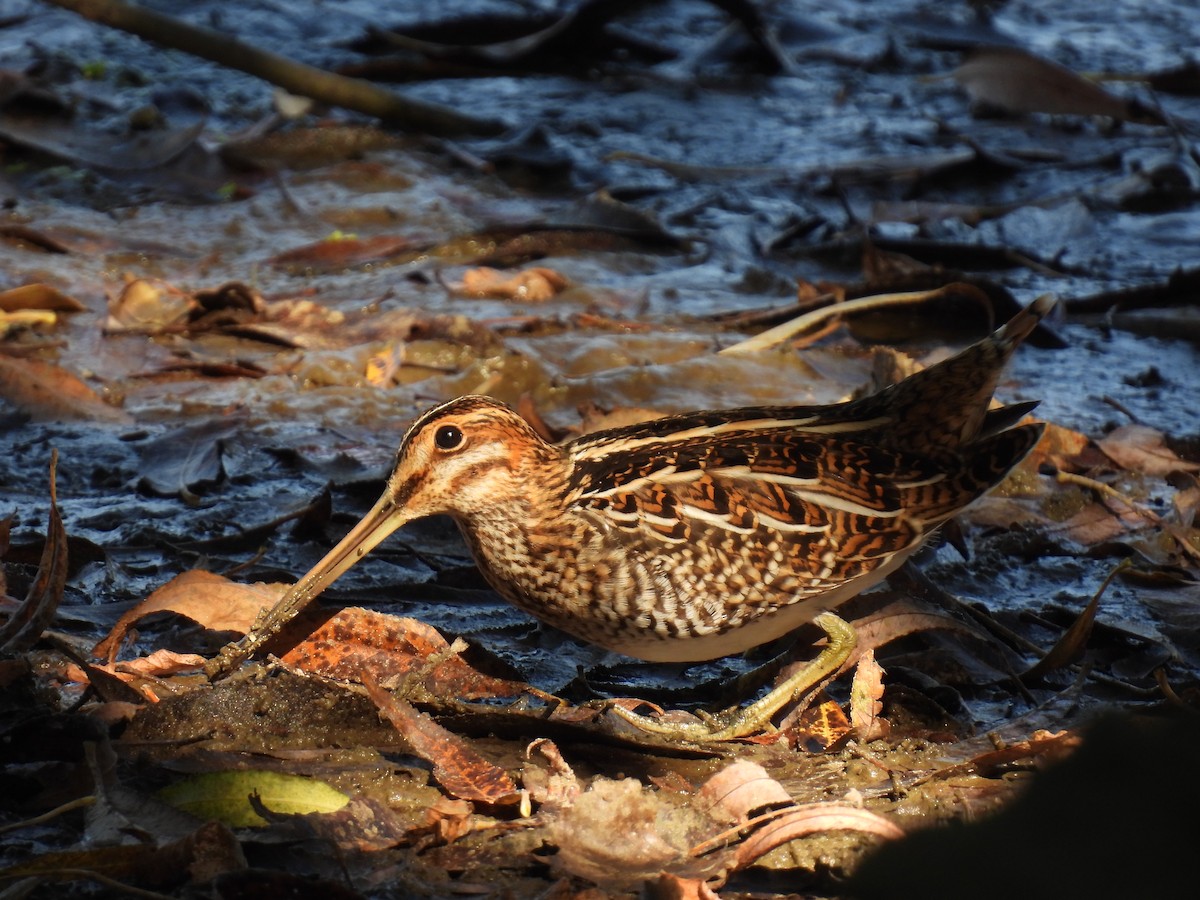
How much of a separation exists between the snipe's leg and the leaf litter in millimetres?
72

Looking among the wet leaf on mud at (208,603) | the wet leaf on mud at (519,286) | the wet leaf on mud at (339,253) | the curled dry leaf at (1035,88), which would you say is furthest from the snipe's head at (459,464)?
the curled dry leaf at (1035,88)

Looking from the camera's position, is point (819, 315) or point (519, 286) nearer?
point (819, 315)

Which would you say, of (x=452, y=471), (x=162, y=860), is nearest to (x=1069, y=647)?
(x=452, y=471)

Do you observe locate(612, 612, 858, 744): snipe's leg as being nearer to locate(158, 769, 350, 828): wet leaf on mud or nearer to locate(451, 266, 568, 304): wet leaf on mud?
locate(158, 769, 350, 828): wet leaf on mud

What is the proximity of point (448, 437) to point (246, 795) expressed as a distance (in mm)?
1185

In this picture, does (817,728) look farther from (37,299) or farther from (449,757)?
(37,299)

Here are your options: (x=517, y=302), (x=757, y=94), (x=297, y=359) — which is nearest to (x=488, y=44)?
(x=757, y=94)

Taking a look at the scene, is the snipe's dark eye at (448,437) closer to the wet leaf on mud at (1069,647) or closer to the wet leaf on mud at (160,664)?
the wet leaf on mud at (160,664)

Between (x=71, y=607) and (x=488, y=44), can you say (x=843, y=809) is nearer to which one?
(x=71, y=607)

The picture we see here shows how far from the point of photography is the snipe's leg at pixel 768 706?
3.87 meters

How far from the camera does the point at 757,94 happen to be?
10500mm

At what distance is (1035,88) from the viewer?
8.93 metres

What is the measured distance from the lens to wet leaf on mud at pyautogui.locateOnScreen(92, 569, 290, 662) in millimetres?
3918

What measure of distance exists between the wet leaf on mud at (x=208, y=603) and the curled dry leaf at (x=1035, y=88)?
6.37 meters
